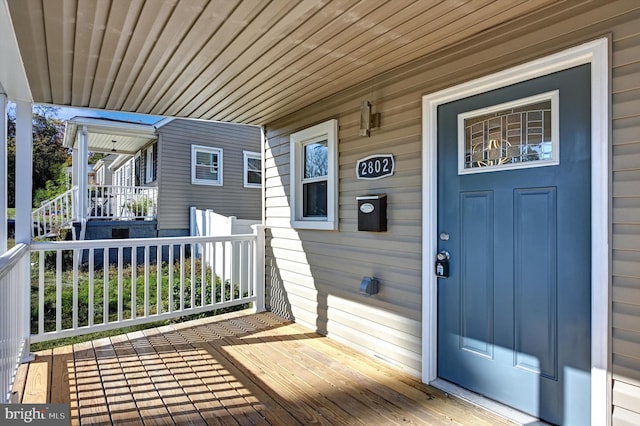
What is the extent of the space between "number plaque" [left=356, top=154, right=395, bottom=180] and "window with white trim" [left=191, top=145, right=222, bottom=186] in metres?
7.75

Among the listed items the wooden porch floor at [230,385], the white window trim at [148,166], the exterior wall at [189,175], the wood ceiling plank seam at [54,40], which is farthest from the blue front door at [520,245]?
the white window trim at [148,166]

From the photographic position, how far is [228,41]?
2377mm

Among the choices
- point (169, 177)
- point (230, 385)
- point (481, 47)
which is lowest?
point (230, 385)

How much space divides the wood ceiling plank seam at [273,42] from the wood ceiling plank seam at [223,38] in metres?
0.15

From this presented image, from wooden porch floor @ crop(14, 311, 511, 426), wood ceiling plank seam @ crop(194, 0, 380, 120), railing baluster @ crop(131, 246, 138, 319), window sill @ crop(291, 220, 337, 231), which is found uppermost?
wood ceiling plank seam @ crop(194, 0, 380, 120)

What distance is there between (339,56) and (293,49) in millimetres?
350

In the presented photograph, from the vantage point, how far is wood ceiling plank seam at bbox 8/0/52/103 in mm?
1963

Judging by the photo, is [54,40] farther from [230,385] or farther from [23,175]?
[230,385]

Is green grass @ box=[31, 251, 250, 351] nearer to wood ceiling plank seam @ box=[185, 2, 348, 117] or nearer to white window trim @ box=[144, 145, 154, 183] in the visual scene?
wood ceiling plank seam @ box=[185, 2, 348, 117]

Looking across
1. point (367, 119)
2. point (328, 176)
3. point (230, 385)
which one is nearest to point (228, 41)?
point (367, 119)

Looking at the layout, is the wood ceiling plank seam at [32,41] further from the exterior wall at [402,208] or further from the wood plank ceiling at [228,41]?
the exterior wall at [402,208]

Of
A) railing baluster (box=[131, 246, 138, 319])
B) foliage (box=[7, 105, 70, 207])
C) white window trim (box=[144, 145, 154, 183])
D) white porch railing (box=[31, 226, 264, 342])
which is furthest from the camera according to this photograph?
foliage (box=[7, 105, 70, 207])

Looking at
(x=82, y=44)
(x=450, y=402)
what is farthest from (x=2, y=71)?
(x=450, y=402)

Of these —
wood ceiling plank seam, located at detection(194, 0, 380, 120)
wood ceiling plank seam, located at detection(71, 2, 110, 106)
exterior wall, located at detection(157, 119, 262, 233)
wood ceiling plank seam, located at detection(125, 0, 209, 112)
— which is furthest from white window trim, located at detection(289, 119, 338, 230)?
exterior wall, located at detection(157, 119, 262, 233)
